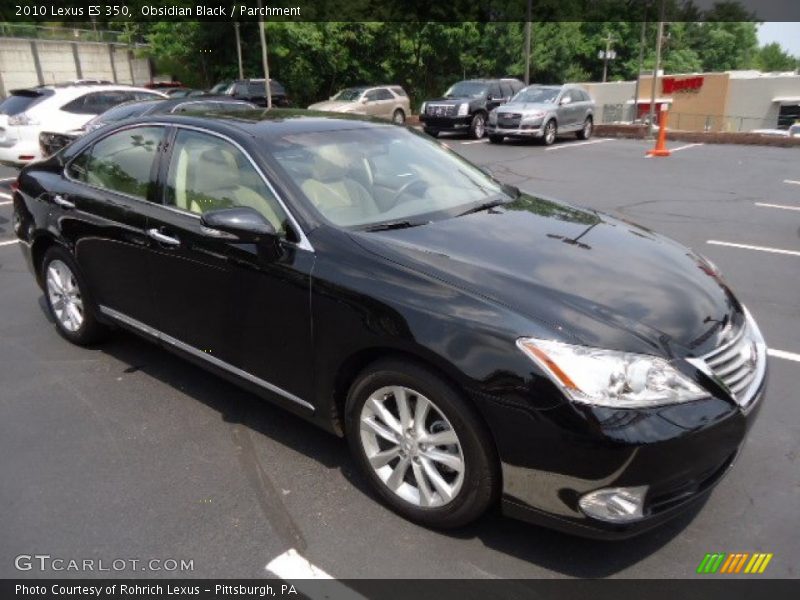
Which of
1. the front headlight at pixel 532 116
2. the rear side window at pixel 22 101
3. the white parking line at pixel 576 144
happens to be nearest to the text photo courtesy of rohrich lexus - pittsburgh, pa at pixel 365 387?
the rear side window at pixel 22 101

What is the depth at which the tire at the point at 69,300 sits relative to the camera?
4555mm

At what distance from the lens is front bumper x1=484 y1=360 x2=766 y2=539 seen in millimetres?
2326

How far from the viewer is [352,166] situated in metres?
3.61

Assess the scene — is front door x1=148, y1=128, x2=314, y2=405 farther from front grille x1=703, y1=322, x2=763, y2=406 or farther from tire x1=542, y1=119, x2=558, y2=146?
tire x1=542, y1=119, x2=558, y2=146

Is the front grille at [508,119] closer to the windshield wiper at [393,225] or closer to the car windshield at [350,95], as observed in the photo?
the car windshield at [350,95]

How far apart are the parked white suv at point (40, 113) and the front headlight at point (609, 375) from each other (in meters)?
11.5

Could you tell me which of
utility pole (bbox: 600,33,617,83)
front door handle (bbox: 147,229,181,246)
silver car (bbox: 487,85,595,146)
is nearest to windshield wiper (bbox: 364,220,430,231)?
front door handle (bbox: 147,229,181,246)

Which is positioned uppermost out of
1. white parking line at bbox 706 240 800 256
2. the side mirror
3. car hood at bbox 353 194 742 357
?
the side mirror

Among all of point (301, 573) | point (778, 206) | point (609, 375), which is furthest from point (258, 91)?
point (609, 375)

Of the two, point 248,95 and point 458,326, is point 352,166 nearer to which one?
point 458,326

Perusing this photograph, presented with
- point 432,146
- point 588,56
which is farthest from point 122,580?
point 588,56

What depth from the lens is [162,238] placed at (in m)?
3.66

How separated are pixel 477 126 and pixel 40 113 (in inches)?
511

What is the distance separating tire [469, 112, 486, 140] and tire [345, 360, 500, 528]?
62.4 feet
